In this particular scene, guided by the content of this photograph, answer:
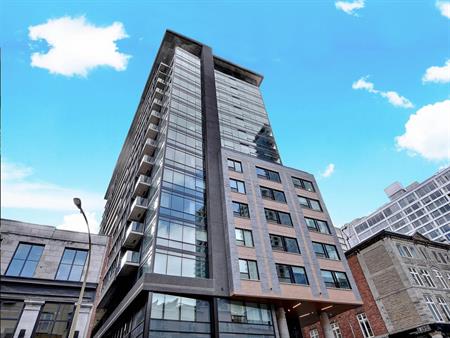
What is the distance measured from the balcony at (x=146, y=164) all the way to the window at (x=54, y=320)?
590 inches

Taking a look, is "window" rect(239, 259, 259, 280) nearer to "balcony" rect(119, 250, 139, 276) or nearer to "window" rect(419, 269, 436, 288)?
"balcony" rect(119, 250, 139, 276)

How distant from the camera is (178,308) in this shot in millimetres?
17688

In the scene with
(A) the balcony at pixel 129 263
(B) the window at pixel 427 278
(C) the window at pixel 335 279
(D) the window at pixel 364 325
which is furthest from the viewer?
(B) the window at pixel 427 278

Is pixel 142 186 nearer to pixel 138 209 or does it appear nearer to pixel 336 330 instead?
pixel 138 209

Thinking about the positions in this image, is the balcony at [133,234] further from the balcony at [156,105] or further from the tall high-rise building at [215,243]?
the balcony at [156,105]

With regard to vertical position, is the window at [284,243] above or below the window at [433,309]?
above

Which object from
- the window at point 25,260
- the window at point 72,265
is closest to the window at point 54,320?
the window at point 72,265

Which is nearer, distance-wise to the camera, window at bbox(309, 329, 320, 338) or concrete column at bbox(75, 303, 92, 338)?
concrete column at bbox(75, 303, 92, 338)

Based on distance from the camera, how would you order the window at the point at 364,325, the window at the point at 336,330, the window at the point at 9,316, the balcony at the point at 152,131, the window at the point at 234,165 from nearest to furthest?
the window at the point at 9,316 → the window at the point at 364,325 → the window at the point at 234,165 → the window at the point at 336,330 → the balcony at the point at 152,131

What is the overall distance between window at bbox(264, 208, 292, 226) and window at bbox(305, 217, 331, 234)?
7.99 feet

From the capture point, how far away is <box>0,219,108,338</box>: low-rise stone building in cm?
1667

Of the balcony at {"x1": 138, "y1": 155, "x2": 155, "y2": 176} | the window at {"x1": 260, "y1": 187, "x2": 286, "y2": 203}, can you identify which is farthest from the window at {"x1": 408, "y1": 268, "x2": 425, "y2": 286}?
the balcony at {"x1": 138, "y1": 155, "x2": 155, "y2": 176}

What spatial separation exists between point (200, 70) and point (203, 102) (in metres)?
9.29

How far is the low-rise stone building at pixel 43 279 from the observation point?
16.7m
